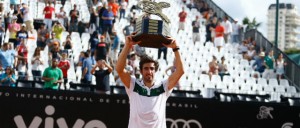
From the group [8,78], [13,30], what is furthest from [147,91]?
[13,30]

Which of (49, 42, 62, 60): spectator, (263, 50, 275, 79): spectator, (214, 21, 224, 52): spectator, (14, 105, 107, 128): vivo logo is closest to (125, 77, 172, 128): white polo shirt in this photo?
(14, 105, 107, 128): vivo logo

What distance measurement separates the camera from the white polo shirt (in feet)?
27.0

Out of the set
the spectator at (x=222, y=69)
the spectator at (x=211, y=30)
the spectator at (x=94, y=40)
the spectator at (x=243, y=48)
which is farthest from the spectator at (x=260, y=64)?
the spectator at (x=94, y=40)

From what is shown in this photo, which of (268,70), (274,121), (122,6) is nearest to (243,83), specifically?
(268,70)

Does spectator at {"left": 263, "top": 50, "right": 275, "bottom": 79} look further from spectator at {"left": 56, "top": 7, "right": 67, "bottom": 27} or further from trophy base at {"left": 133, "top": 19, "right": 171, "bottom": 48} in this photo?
trophy base at {"left": 133, "top": 19, "right": 171, "bottom": 48}

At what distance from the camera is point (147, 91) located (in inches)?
328

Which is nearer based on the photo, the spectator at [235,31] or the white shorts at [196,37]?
the white shorts at [196,37]

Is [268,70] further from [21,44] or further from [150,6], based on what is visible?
[150,6]

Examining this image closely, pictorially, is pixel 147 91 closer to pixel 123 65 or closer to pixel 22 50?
pixel 123 65

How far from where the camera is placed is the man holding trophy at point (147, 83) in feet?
26.8

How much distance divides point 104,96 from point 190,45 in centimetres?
1416

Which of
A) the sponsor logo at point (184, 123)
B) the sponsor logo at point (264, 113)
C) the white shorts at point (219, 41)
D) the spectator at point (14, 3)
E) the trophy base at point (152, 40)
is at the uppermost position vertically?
the spectator at point (14, 3)

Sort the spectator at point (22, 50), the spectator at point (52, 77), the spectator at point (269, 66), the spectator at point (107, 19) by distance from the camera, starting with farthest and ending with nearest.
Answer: the spectator at point (269, 66), the spectator at point (107, 19), the spectator at point (22, 50), the spectator at point (52, 77)

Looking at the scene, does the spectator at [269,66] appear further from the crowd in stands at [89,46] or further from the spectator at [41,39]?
the spectator at [41,39]
